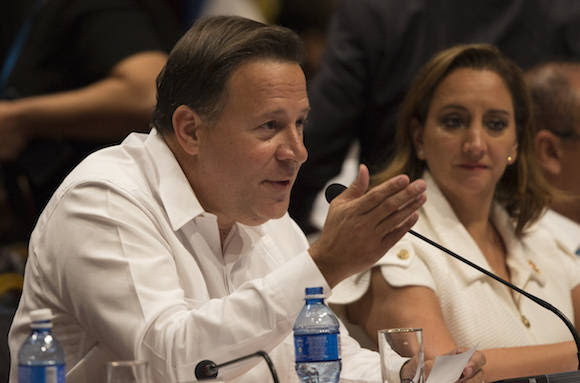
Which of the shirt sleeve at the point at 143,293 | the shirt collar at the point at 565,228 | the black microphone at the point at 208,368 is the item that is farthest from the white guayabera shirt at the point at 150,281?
the shirt collar at the point at 565,228

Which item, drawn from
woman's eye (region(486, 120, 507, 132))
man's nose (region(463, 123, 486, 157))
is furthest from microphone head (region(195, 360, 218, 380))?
woman's eye (region(486, 120, 507, 132))

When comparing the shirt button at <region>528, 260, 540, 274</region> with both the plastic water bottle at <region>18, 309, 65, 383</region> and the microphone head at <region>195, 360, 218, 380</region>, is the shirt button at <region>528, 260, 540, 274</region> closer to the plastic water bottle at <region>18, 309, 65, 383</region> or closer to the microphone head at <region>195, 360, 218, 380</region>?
the microphone head at <region>195, 360, 218, 380</region>

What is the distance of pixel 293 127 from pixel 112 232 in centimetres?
53

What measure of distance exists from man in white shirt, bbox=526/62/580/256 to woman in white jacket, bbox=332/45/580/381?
452 millimetres

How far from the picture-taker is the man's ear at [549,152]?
385cm

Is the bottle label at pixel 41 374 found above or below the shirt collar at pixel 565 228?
above

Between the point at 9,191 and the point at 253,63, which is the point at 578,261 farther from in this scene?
the point at 9,191

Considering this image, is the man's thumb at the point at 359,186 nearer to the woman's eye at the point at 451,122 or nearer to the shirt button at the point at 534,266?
the woman's eye at the point at 451,122

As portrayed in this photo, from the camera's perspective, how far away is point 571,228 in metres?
3.82

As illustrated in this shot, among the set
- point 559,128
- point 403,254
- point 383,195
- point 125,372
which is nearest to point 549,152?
point 559,128

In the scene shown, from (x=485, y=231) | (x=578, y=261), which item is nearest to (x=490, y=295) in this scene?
(x=485, y=231)

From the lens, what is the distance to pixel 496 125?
316 centimetres

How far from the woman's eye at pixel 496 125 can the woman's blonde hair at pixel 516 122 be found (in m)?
0.14

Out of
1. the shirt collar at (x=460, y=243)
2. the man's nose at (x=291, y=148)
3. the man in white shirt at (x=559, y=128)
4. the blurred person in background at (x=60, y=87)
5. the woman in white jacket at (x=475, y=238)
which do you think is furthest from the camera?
the man in white shirt at (x=559, y=128)
